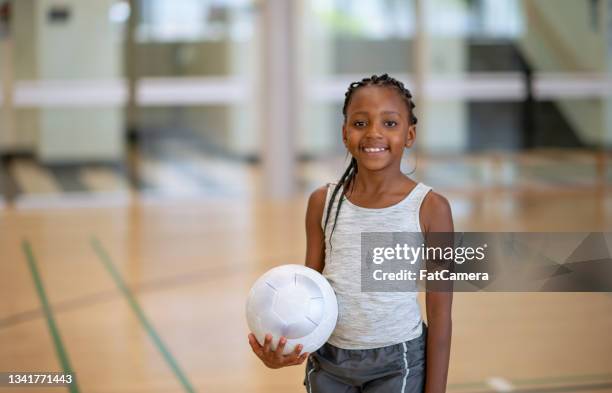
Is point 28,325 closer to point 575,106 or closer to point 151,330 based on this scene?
point 151,330

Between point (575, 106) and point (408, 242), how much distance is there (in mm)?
7411

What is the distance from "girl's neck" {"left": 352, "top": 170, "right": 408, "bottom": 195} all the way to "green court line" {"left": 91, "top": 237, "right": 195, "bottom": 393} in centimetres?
168

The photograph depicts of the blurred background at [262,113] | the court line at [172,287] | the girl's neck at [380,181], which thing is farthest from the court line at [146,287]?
the girl's neck at [380,181]

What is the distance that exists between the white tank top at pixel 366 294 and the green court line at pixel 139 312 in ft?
5.33

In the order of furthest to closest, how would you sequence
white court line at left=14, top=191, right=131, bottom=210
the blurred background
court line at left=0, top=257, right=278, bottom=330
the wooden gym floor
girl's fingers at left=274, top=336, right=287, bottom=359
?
white court line at left=14, top=191, right=131, bottom=210, the blurred background, court line at left=0, top=257, right=278, bottom=330, the wooden gym floor, girl's fingers at left=274, top=336, right=287, bottom=359

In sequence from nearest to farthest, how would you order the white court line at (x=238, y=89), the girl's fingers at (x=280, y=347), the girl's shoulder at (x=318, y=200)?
the girl's fingers at (x=280, y=347) → the girl's shoulder at (x=318, y=200) → the white court line at (x=238, y=89)

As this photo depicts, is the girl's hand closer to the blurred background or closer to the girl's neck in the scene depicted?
the girl's neck

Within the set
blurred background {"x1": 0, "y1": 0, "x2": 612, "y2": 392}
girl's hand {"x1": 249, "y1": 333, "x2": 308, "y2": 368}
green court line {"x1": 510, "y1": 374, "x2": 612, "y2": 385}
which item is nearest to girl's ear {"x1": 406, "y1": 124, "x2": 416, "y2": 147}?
girl's hand {"x1": 249, "y1": 333, "x2": 308, "y2": 368}

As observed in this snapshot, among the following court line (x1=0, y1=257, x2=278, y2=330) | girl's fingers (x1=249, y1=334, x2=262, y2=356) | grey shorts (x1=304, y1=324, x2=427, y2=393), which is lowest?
court line (x1=0, y1=257, x2=278, y2=330)

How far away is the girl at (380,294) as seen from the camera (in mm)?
1759

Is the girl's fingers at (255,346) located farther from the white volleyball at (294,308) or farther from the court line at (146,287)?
the court line at (146,287)

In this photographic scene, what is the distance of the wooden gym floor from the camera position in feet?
11.1

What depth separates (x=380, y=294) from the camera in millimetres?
1766

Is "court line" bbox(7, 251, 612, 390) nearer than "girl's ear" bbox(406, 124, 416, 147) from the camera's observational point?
No
